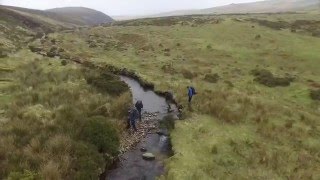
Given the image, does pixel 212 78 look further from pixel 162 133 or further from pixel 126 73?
pixel 162 133

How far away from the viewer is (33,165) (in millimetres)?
20219

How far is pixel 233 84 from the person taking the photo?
43.5m

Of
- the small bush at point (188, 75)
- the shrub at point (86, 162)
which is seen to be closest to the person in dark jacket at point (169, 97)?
the small bush at point (188, 75)

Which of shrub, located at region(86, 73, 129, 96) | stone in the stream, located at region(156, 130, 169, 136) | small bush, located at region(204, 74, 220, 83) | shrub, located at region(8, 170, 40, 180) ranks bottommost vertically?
small bush, located at region(204, 74, 220, 83)

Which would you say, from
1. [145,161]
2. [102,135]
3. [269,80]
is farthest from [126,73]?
[145,161]

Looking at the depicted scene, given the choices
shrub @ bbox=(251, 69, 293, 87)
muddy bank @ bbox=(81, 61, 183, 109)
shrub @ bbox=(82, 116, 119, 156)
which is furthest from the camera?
shrub @ bbox=(251, 69, 293, 87)

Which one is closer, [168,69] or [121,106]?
[121,106]

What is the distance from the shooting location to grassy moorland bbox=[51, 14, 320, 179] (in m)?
24.0

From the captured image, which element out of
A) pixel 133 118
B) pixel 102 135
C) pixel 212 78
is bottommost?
pixel 212 78

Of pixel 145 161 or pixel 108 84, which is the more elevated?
pixel 108 84

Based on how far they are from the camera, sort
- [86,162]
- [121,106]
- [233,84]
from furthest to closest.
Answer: [233,84] → [121,106] → [86,162]

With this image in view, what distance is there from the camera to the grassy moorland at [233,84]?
24.0 metres

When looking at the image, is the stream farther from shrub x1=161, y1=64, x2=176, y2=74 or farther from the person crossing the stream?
shrub x1=161, y1=64, x2=176, y2=74

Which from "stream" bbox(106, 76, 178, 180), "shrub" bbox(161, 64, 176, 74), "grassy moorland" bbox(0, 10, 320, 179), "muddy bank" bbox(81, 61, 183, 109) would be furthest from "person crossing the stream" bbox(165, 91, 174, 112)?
"shrub" bbox(161, 64, 176, 74)
